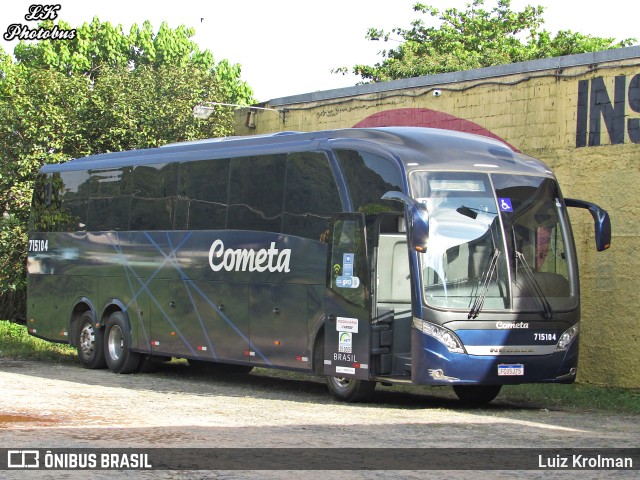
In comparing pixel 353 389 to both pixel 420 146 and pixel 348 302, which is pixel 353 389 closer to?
pixel 348 302

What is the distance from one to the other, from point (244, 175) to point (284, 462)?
27.1 ft

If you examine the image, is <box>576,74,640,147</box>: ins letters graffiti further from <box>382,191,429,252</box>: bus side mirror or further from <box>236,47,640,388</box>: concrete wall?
<box>382,191,429,252</box>: bus side mirror

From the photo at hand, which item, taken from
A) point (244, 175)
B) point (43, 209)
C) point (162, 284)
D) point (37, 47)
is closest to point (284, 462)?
point (244, 175)

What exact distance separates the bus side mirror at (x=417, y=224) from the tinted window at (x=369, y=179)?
0.61 m

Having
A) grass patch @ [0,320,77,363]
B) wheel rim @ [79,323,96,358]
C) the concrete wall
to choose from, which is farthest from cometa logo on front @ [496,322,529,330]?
grass patch @ [0,320,77,363]

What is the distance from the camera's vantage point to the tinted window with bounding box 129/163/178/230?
19.1 metres

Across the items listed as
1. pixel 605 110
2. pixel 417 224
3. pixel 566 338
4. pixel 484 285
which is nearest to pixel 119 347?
pixel 484 285

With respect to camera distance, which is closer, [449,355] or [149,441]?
[149,441]

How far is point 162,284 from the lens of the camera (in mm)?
19219

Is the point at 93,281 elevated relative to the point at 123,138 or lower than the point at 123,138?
lower

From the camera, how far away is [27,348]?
Answer: 78.5 ft

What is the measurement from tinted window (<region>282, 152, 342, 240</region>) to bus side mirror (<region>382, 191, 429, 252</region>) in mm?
1674

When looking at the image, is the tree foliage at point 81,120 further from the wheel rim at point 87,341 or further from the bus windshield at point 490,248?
the bus windshield at point 490,248

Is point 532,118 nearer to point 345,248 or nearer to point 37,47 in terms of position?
point 345,248
